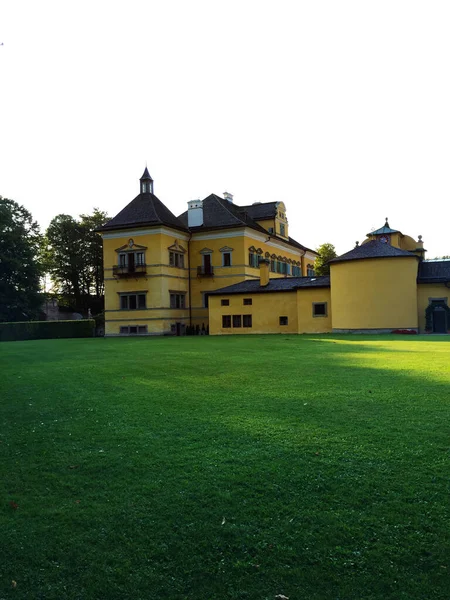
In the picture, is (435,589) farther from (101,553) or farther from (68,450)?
(68,450)

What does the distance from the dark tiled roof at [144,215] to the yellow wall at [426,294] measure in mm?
23411

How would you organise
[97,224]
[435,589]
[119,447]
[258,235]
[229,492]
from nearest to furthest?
[435,589] → [229,492] → [119,447] → [258,235] → [97,224]

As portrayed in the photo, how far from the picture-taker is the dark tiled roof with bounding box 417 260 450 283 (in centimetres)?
3675

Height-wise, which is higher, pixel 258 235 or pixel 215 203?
pixel 215 203

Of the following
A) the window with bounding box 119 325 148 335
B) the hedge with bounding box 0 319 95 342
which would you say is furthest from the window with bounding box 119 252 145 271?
the hedge with bounding box 0 319 95 342

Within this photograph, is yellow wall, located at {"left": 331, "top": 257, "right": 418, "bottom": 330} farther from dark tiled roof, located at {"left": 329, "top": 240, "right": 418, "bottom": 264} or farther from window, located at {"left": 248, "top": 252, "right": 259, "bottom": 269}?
window, located at {"left": 248, "top": 252, "right": 259, "bottom": 269}

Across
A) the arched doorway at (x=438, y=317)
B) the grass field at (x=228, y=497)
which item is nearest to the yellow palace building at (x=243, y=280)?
the arched doorway at (x=438, y=317)

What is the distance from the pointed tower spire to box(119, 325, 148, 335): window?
14503 millimetres

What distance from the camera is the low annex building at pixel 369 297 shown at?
3584 cm

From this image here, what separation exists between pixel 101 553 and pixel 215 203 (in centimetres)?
5080

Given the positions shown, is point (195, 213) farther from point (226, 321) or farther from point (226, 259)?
point (226, 321)

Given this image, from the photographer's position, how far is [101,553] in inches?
189

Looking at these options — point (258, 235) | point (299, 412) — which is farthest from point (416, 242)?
point (299, 412)

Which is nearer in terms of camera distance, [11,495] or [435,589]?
[435,589]
